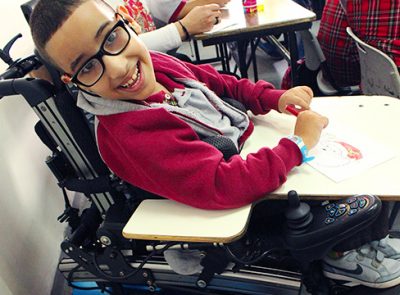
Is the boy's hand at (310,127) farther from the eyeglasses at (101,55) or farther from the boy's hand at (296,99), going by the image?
the eyeglasses at (101,55)

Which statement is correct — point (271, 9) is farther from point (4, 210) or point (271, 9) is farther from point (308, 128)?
point (4, 210)

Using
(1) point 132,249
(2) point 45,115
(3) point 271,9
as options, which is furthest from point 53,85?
(3) point 271,9

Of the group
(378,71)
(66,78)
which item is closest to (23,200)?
(66,78)

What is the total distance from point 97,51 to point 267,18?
3.62 ft

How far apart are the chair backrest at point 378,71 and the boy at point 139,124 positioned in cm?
50

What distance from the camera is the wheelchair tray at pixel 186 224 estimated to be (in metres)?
0.77

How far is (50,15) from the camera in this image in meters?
0.77

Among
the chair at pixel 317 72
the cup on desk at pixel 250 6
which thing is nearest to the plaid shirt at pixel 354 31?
the chair at pixel 317 72

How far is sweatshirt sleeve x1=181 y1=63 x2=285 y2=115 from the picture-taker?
3.73 ft

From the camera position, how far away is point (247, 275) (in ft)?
3.70

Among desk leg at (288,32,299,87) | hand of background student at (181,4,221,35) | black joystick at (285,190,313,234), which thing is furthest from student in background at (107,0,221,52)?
black joystick at (285,190,313,234)

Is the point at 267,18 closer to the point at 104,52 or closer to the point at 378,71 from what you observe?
the point at 378,71

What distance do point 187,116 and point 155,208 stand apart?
0.79 feet

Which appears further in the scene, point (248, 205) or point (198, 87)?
point (198, 87)
